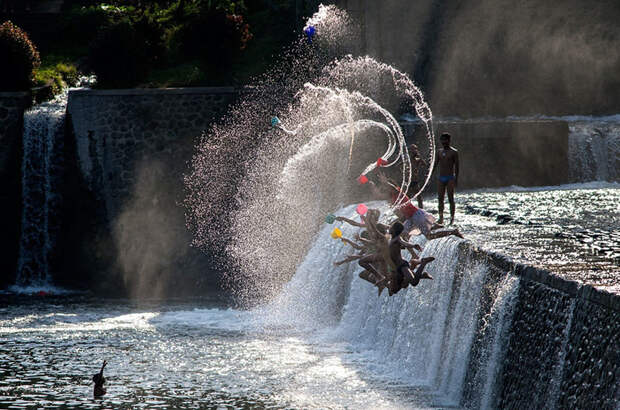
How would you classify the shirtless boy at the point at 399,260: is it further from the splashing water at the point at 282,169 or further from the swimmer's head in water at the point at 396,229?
the splashing water at the point at 282,169

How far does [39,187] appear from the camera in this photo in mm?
30562

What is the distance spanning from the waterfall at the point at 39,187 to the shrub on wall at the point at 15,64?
166 cm

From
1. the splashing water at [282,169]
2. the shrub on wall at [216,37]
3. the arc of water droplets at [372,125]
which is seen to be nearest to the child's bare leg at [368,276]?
the arc of water droplets at [372,125]

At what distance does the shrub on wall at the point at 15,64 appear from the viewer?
31.7m

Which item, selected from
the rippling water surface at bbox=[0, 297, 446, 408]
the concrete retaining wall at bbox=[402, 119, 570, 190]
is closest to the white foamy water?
the rippling water surface at bbox=[0, 297, 446, 408]

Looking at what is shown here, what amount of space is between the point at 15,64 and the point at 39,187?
4172mm

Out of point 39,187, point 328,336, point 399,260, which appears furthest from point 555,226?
point 39,187

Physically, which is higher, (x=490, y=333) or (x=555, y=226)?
(x=555, y=226)

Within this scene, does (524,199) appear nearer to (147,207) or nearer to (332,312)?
(332,312)

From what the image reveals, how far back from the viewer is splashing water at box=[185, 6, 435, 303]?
2872 cm

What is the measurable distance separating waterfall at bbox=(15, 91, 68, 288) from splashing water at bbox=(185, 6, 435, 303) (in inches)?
165

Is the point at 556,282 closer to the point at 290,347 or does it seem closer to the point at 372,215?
the point at 372,215

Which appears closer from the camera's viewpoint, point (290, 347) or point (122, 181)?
point (290, 347)

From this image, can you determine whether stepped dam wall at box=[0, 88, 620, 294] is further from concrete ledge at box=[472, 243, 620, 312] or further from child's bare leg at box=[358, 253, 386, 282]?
child's bare leg at box=[358, 253, 386, 282]
